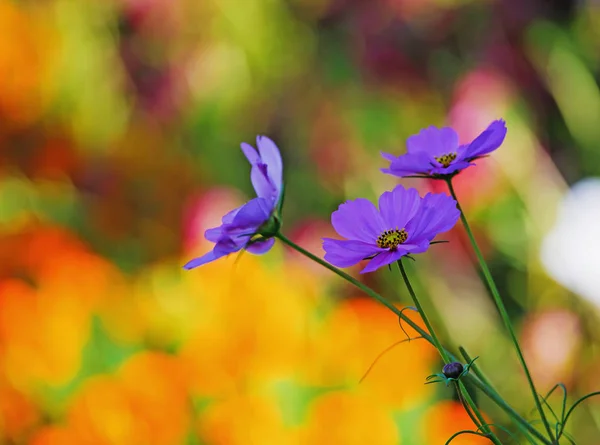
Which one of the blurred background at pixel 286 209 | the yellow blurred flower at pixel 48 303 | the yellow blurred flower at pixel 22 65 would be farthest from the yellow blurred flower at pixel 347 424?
the yellow blurred flower at pixel 22 65

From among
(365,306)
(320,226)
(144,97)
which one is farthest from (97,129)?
(365,306)

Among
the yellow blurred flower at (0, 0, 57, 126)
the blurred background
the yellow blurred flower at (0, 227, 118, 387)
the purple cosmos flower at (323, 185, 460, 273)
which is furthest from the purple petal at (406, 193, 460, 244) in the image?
the yellow blurred flower at (0, 0, 57, 126)

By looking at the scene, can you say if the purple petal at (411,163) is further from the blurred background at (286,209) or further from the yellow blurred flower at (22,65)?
the yellow blurred flower at (22,65)

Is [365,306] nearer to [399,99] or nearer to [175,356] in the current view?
[175,356]

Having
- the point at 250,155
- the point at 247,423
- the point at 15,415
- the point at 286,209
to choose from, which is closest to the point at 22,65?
the point at 286,209

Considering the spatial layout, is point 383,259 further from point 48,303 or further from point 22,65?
point 22,65

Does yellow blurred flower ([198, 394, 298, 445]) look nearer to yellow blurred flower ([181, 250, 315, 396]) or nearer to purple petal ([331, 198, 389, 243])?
yellow blurred flower ([181, 250, 315, 396])
